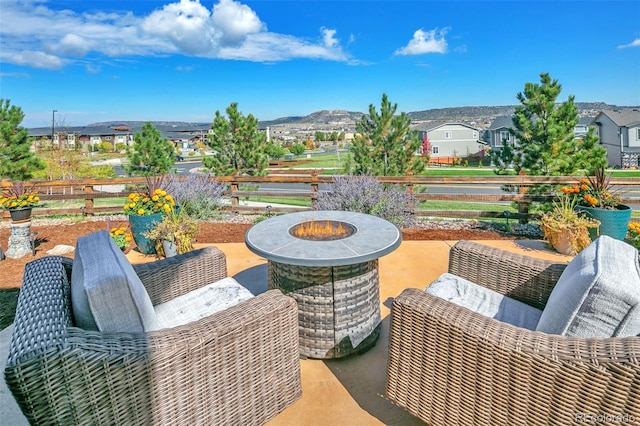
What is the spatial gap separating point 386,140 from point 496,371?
1027 centimetres

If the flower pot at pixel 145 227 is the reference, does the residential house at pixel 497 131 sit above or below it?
above

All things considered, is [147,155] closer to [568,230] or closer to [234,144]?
[234,144]

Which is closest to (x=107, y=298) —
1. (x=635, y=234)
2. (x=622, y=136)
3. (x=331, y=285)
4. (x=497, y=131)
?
(x=331, y=285)

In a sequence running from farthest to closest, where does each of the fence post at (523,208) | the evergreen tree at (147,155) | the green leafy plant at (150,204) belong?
the evergreen tree at (147,155), the fence post at (523,208), the green leafy plant at (150,204)

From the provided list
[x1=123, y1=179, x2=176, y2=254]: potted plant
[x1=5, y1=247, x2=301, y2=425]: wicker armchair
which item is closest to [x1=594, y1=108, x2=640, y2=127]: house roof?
[x1=123, y1=179, x2=176, y2=254]: potted plant

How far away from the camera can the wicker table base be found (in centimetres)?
201

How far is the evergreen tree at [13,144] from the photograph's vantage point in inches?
367

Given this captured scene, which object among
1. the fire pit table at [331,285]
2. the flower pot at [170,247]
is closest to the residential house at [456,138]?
the flower pot at [170,247]

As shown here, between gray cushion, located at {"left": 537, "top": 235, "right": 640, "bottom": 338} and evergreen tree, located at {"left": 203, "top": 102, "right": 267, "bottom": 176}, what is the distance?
422 inches

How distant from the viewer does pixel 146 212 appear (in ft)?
13.4

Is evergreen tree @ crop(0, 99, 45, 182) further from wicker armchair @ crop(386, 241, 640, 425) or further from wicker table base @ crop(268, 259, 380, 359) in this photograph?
wicker armchair @ crop(386, 241, 640, 425)

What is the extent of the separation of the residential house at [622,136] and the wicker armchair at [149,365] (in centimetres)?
3109

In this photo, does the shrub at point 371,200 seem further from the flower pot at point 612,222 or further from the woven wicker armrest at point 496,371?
the woven wicker armrest at point 496,371

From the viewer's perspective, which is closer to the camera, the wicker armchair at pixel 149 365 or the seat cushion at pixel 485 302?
the wicker armchair at pixel 149 365
